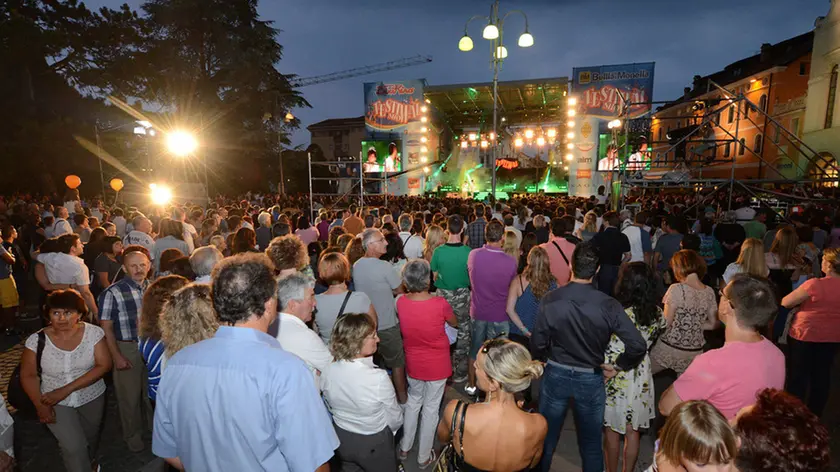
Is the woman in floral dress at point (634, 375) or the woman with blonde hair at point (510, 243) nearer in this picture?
the woman in floral dress at point (634, 375)

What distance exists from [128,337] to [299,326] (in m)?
2.06

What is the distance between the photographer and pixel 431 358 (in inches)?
145

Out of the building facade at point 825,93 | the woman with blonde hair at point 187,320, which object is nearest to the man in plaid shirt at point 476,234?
the woman with blonde hair at point 187,320

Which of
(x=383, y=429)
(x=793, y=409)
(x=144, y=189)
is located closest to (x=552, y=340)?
(x=383, y=429)

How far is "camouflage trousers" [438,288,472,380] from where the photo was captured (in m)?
5.16

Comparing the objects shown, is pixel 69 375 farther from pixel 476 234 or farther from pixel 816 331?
pixel 816 331

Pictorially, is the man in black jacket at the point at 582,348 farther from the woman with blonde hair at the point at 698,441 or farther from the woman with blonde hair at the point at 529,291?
the woman with blonde hair at the point at 698,441

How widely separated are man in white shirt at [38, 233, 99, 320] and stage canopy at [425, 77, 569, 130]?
2123cm

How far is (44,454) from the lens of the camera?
3.93 m

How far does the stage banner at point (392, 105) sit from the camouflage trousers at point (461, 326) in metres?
22.4

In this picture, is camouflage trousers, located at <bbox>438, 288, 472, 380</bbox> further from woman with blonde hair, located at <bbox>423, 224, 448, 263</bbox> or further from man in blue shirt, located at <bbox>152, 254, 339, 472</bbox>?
man in blue shirt, located at <bbox>152, 254, 339, 472</bbox>

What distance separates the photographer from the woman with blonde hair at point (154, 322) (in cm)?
304

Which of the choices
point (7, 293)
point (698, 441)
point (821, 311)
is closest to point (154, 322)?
point (698, 441)

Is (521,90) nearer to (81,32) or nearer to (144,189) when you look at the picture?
(144,189)
